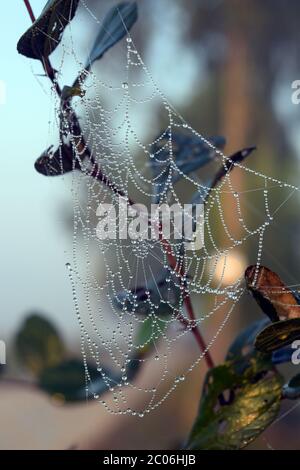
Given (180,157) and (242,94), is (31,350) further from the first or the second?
(242,94)

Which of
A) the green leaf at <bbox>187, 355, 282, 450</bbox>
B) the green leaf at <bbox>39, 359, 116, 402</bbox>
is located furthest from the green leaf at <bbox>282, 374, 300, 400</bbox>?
the green leaf at <bbox>39, 359, 116, 402</bbox>

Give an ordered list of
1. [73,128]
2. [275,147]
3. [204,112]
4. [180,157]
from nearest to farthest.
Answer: [73,128]
[180,157]
[275,147]
[204,112]

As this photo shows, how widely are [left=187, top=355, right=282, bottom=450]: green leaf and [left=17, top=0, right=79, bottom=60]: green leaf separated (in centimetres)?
27

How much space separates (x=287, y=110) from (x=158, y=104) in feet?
2.11

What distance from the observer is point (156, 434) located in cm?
Result: 215

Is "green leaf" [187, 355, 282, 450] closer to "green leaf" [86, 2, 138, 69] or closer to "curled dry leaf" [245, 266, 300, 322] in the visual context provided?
"curled dry leaf" [245, 266, 300, 322]

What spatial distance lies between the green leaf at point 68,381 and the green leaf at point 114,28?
0.29 meters

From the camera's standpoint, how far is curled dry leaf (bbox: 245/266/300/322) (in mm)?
437

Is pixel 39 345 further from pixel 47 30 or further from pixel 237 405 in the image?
pixel 47 30

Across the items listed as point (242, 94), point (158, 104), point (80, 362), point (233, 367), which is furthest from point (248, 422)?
point (242, 94)

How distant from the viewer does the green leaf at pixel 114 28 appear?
1.68ft

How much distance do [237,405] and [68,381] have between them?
197 millimetres

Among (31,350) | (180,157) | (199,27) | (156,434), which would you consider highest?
(199,27)

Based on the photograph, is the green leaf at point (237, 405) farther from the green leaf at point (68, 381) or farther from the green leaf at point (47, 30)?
the green leaf at point (47, 30)
